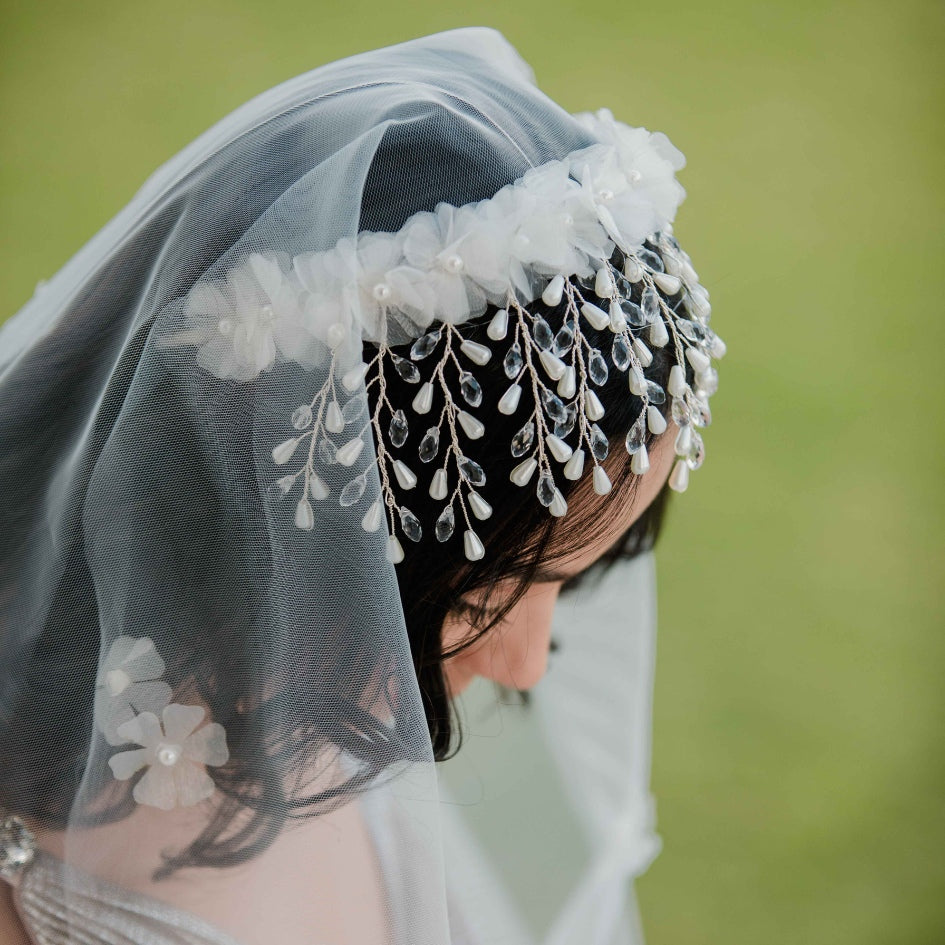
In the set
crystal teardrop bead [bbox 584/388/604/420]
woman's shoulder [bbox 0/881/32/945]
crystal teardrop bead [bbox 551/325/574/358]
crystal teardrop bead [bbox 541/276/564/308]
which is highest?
crystal teardrop bead [bbox 541/276/564/308]

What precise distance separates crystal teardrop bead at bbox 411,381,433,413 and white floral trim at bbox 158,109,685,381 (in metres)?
0.04

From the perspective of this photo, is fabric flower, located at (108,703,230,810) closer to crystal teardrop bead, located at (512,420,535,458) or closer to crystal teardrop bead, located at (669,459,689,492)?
crystal teardrop bead, located at (512,420,535,458)

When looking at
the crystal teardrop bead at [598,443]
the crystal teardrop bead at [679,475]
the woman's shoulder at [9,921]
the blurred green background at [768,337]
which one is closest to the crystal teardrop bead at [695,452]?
the crystal teardrop bead at [679,475]

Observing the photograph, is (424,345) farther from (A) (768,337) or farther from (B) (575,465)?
(A) (768,337)

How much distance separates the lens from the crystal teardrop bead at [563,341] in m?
0.57

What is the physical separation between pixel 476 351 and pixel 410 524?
0.13 metres

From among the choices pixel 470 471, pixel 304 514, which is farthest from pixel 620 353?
pixel 304 514

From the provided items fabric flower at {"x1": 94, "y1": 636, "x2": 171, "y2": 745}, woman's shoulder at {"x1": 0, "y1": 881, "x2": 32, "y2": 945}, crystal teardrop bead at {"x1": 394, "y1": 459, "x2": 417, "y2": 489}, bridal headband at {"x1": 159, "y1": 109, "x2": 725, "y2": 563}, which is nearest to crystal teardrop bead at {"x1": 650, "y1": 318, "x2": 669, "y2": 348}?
bridal headband at {"x1": 159, "y1": 109, "x2": 725, "y2": 563}

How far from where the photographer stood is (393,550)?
57 centimetres

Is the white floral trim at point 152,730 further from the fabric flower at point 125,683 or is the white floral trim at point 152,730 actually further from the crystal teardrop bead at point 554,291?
the crystal teardrop bead at point 554,291

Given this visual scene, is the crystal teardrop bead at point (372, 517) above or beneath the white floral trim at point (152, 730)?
above

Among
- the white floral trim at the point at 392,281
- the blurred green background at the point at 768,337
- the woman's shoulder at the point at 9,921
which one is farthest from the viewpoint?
the blurred green background at the point at 768,337

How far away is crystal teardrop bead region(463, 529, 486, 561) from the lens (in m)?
0.58

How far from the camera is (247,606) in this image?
0.56 m
